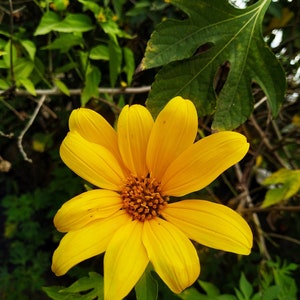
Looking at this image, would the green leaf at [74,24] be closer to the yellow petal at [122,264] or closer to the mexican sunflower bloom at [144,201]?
the mexican sunflower bloom at [144,201]

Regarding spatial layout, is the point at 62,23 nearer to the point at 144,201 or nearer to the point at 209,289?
the point at 144,201

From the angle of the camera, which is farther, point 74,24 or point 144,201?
point 74,24

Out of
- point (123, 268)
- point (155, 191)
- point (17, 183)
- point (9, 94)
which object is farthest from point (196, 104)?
point (17, 183)

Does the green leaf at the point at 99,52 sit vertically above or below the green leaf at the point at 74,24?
below

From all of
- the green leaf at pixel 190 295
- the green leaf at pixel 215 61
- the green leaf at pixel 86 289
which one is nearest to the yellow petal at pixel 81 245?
the green leaf at pixel 86 289

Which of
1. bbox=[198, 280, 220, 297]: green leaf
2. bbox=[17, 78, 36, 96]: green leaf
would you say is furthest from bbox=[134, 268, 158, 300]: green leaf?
bbox=[17, 78, 36, 96]: green leaf

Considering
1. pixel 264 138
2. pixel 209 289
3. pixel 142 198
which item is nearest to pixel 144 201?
pixel 142 198

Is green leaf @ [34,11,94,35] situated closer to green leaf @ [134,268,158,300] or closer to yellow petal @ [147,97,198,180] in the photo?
yellow petal @ [147,97,198,180]
